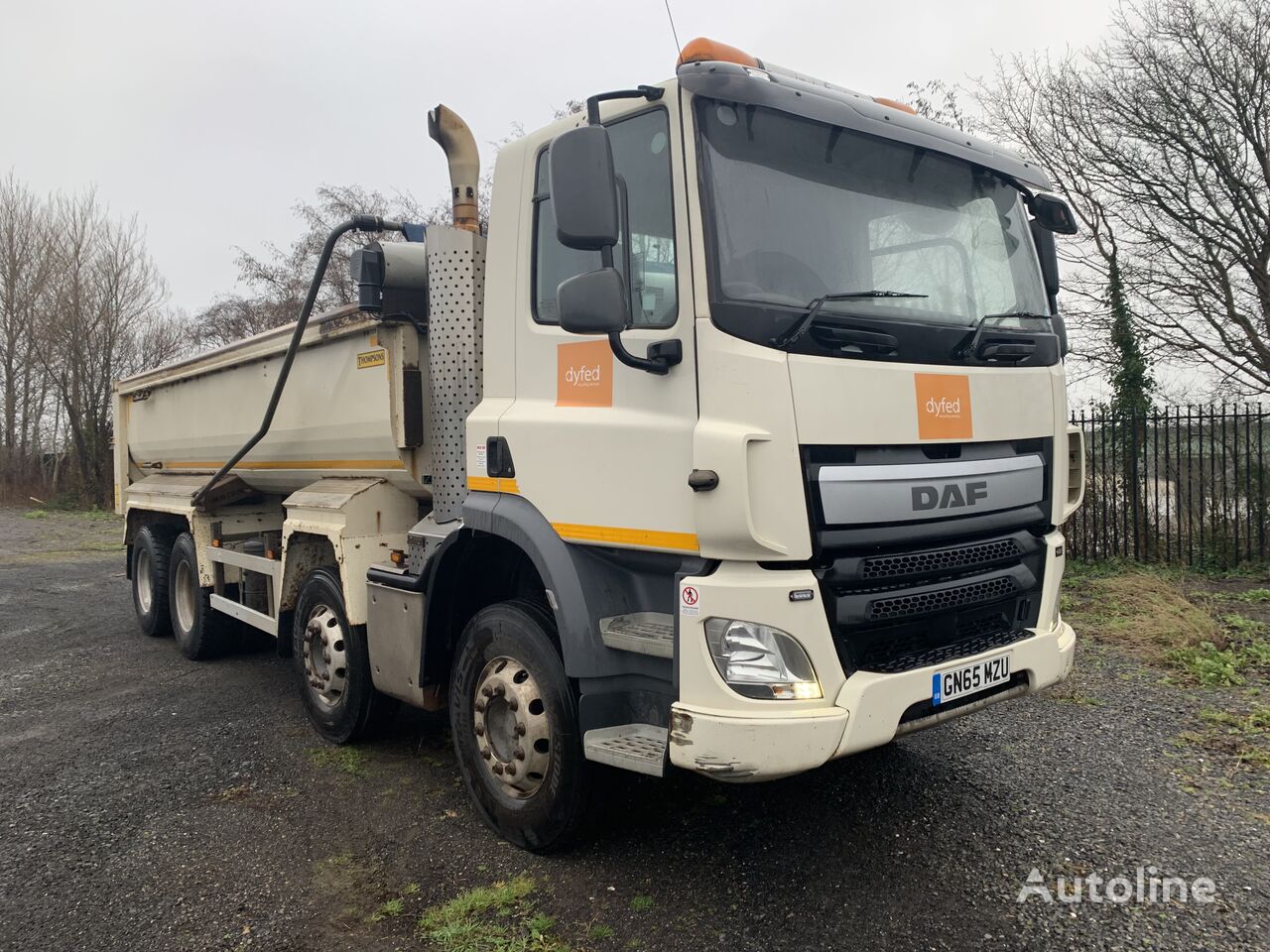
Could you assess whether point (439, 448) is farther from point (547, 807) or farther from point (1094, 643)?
point (1094, 643)

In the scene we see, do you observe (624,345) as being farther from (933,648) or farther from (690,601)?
(933,648)

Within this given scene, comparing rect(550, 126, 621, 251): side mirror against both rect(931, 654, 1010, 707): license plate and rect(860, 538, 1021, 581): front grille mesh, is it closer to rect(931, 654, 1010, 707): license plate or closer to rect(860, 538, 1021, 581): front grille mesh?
rect(860, 538, 1021, 581): front grille mesh

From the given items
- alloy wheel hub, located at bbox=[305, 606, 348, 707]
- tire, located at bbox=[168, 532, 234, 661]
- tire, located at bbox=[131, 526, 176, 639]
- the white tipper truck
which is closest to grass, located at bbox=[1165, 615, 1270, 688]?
the white tipper truck

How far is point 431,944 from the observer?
3047mm

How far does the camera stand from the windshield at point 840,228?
3027 mm

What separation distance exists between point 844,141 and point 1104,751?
10.7 ft

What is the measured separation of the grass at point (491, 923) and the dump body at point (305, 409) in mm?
1958

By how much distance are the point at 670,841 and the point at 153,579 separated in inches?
236

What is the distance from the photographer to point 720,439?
9.37 feet

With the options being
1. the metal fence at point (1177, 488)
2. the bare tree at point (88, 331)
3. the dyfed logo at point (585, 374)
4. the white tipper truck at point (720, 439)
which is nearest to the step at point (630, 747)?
the white tipper truck at point (720, 439)

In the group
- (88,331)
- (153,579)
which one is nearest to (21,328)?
(88,331)

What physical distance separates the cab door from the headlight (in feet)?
1.00

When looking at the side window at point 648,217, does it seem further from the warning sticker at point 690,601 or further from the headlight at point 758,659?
the headlight at point 758,659

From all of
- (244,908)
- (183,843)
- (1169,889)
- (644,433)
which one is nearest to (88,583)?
(183,843)
